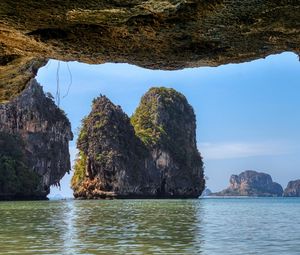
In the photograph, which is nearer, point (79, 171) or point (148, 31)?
point (148, 31)

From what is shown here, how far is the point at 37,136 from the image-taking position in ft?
253

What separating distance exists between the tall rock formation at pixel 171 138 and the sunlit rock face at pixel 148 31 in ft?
298

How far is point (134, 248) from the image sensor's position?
11.0 meters

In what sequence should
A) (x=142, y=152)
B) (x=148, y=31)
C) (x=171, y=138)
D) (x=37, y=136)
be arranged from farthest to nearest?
(x=171, y=138) → (x=142, y=152) → (x=37, y=136) → (x=148, y=31)

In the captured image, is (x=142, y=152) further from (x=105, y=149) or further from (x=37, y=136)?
Answer: (x=37, y=136)

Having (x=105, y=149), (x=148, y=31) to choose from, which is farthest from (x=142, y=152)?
(x=148, y=31)

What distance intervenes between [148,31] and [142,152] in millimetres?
88730

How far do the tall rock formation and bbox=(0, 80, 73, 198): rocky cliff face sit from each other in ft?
72.0

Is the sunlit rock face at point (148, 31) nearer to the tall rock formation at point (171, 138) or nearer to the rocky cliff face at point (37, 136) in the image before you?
the rocky cliff face at point (37, 136)

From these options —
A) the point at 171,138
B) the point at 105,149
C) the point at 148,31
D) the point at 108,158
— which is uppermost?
the point at 171,138

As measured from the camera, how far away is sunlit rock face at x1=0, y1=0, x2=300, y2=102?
9.61 feet

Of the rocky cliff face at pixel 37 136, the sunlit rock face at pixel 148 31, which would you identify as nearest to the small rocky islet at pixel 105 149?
the rocky cliff face at pixel 37 136

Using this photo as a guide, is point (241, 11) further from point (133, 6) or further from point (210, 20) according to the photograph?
point (133, 6)

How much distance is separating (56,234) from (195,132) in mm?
94628
